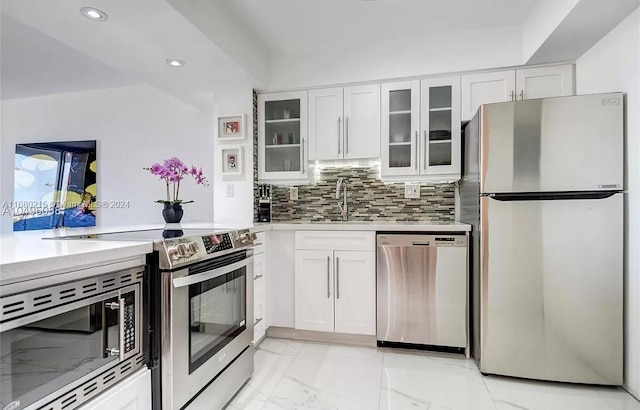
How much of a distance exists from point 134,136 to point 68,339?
133 inches

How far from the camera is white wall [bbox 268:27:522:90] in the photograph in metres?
2.50

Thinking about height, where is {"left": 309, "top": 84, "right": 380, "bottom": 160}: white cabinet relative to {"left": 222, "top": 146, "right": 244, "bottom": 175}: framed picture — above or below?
above

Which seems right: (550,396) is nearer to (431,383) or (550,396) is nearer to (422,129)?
(431,383)

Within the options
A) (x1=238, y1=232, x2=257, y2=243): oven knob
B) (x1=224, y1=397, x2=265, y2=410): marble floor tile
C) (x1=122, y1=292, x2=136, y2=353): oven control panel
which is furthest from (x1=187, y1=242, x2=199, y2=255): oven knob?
(x1=224, y1=397, x2=265, y2=410): marble floor tile

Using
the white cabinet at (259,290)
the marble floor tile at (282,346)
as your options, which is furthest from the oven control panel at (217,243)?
the marble floor tile at (282,346)

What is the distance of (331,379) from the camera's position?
2.05 metres

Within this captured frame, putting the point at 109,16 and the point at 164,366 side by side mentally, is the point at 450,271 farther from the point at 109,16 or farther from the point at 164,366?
the point at 109,16

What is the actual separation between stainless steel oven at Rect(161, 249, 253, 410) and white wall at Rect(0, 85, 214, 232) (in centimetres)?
178

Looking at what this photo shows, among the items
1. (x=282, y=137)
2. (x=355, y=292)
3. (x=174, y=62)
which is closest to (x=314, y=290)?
(x=355, y=292)

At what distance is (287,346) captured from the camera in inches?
101

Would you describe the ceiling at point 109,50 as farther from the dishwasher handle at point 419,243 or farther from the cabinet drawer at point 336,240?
the dishwasher handle at point 419,243

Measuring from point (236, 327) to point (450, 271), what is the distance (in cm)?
154

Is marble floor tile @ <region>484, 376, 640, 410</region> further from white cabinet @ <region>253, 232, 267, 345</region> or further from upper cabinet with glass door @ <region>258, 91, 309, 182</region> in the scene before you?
upper cabinet with glass door @ <region>258, 91, 309, 182</region>

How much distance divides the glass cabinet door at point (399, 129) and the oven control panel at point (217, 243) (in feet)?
5.10
